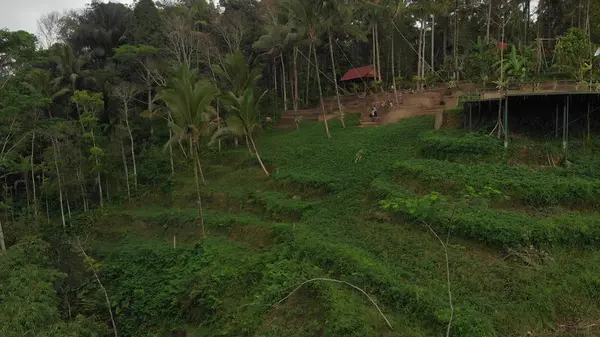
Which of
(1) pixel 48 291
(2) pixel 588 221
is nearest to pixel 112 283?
(1) pixel 48 291

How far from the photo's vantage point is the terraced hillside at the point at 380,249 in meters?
8.47

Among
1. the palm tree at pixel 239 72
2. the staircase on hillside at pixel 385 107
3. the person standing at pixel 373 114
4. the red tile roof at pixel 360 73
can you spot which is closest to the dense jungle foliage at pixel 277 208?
the palm tree at pixel 239 72

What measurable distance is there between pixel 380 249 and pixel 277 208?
17.4ft

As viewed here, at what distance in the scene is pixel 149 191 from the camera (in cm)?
2214

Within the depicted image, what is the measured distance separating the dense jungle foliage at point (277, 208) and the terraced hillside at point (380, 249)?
0.05m

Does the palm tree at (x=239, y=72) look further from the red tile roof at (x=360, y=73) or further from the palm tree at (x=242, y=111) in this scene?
the red tile roof at (x=360, y=73)

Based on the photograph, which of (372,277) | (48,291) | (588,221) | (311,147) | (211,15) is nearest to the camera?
(372,277)

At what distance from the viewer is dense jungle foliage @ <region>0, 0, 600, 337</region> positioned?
902 centimetres

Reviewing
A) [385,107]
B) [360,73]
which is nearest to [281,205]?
[385,107]

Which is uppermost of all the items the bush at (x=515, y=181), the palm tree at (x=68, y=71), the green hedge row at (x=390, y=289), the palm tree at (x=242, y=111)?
the palm tree at (x=68, y=71)

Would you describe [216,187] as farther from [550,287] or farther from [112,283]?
[550,287]

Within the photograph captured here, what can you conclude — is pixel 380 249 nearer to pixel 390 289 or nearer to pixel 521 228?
pixel 390 289

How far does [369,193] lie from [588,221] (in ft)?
19.6

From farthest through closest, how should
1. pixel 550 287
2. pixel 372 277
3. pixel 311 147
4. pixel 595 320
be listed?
1. pixel 311 147
2. pixel 372 277
3. pixel 550 287
4. pixel 595 320
